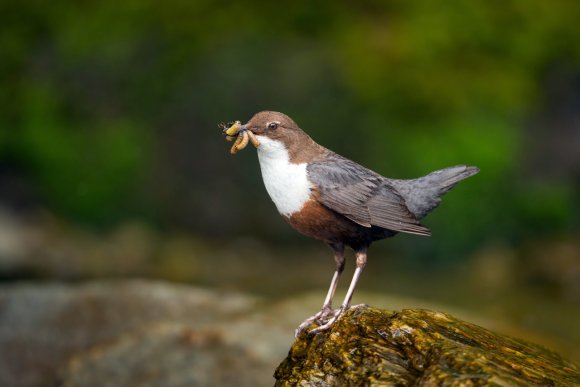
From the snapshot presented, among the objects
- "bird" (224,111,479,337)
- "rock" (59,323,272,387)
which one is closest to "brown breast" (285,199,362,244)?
"bird" (224,111,479,337)

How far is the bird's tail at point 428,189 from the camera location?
13.9ft

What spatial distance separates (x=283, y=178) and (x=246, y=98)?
590 cm

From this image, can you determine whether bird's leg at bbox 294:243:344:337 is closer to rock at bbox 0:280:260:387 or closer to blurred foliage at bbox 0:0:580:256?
rock at bbox 0:280:260:387

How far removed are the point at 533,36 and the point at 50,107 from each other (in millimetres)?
5937

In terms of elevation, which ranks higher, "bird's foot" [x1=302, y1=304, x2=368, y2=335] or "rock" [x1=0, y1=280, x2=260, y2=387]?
"bird's foot" [x1=302, y1=304, x2=368, y2=335]

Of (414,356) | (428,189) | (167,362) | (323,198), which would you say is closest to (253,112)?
(167,362)

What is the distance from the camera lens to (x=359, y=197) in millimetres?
4000

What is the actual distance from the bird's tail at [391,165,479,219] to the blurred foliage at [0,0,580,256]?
5228 mm

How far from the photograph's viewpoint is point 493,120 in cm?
965

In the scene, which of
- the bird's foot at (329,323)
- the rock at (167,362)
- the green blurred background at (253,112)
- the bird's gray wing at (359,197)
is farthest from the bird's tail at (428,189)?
the green blurred background at (253,112)

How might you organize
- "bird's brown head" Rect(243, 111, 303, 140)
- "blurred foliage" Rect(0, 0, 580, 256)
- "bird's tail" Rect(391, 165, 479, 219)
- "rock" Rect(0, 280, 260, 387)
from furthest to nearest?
"blurred foliage" Rect(0, 0, 580, 256) < "rock" Rect(0, 280, 260, 387) < "bird's tail" Rect(391, 165, 479, 219) < "bird's brown head" Rect(243, 111, 303, 140)

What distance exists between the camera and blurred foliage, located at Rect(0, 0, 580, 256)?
966 centimetres

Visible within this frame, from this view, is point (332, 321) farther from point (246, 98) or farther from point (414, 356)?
point (246, 98)

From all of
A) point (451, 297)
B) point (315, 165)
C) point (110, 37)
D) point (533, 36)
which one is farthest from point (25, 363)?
point (533, 36)
